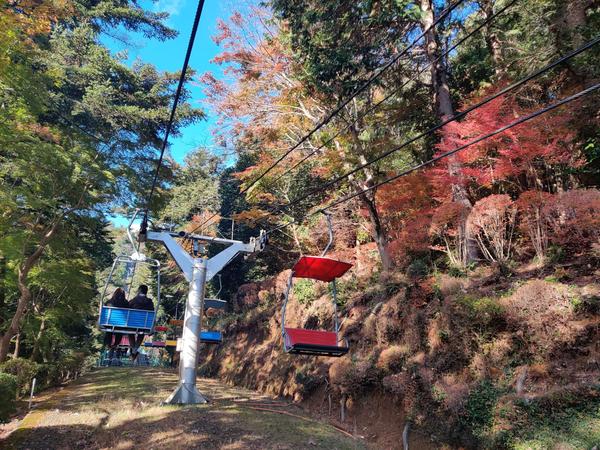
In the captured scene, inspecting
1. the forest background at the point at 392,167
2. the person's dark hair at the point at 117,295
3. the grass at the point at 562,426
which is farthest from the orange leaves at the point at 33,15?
the grass at the point at 562,426

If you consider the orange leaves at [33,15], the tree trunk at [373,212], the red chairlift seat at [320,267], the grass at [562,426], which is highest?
the orange leaves at [33,15]

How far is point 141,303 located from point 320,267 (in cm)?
514

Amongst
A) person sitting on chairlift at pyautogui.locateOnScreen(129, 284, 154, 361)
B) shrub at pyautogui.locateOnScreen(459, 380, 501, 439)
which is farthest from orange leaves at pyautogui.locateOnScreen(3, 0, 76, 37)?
shrub at pyautogui.locateOnScreen(459, 380, 501, 439)

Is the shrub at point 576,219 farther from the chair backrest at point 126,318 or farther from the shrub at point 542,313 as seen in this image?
the chair backrest at point 126,318

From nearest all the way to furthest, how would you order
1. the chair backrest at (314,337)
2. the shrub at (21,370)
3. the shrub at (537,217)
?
the shrub at (537,217), the chair backrest at (314,337), the shrub at (21,370)

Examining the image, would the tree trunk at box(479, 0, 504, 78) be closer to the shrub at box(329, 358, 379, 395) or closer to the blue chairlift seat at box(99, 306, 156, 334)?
the shrub at box(329, 358, 379, 395)

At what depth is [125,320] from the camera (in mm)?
10438

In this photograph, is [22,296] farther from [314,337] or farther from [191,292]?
[314,337]

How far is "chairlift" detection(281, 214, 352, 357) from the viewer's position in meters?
8.80

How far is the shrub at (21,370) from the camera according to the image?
1389cm

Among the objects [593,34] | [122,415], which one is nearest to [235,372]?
[122,415]

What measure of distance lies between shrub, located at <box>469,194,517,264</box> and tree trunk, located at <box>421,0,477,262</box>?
54 cm

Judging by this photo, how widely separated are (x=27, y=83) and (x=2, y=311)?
36.6 ft

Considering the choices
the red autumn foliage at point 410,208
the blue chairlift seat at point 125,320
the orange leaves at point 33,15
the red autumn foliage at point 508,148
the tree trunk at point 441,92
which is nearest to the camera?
the red autumn foliage at point 508,148
